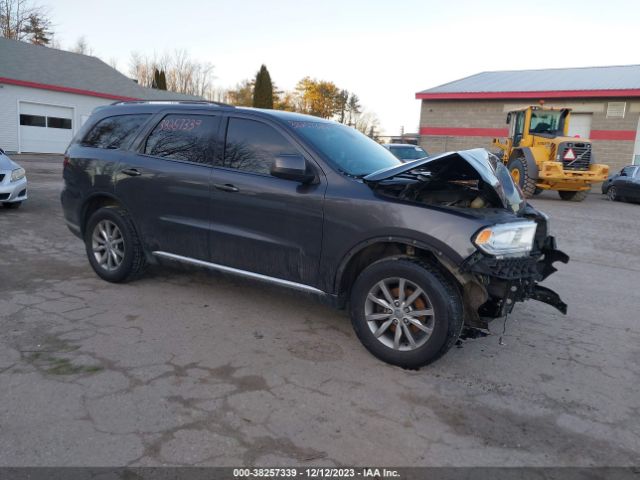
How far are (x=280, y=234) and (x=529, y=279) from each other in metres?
1.92

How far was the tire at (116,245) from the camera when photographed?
4973mm

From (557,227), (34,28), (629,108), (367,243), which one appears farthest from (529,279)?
(34,28)

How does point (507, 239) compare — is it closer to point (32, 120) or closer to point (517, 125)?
point (517, 125)

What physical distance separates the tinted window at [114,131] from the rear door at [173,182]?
0.24m

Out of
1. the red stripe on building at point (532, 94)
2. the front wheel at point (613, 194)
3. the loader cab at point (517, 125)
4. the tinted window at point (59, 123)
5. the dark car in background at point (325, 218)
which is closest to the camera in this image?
the dark car in background at point (325, 218)

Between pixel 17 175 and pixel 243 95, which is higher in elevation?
pixel 243 95

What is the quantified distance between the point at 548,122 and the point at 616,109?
12319mm

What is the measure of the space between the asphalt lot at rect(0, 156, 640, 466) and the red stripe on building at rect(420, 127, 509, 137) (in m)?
25.9

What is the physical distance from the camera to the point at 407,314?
351 centimetres

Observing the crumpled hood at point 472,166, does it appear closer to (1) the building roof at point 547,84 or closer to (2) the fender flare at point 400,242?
(2) the fender flare at point 400,242

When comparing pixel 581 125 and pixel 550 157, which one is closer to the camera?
pixel 550 157

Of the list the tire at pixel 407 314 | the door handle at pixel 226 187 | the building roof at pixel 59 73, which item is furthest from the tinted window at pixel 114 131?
the building roof at pixel 59 73

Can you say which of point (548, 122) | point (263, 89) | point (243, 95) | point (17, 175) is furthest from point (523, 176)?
point (243, 95)

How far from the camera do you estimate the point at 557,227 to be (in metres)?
11.0
